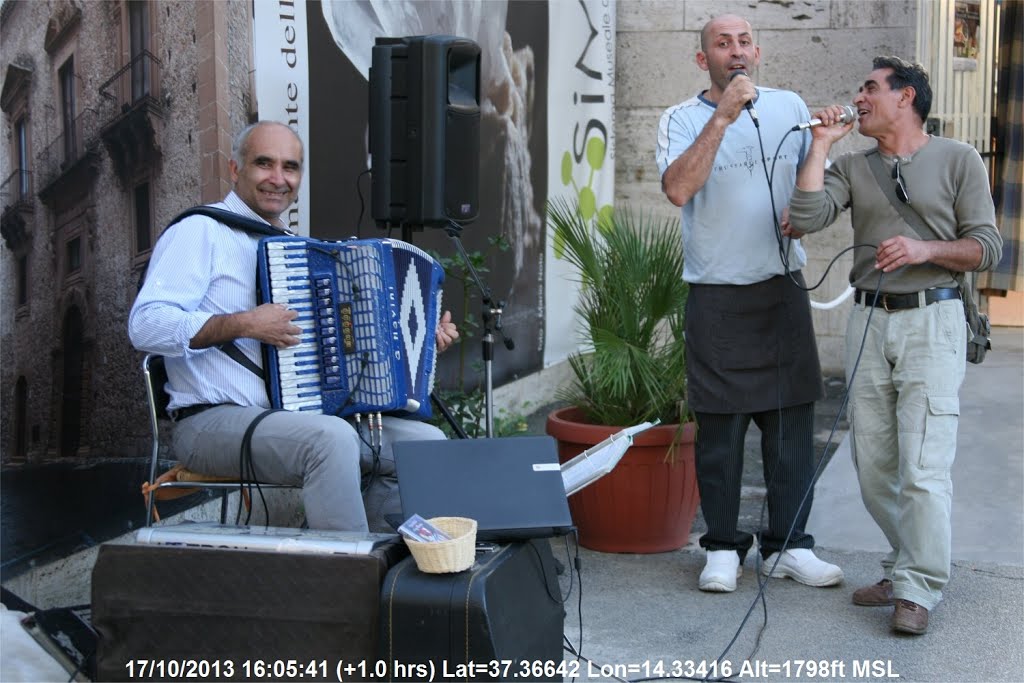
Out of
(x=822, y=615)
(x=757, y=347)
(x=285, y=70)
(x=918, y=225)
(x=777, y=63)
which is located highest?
(x=777, y=63)

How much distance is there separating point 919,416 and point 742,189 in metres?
0.93

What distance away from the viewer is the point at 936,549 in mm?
3541

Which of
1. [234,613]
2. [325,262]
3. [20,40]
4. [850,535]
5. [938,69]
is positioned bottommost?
[850,535]

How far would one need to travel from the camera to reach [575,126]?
764 centimetres

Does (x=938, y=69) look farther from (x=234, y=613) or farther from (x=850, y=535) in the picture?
(x=234, y=613)

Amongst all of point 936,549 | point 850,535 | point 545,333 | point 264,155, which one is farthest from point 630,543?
point 545,333

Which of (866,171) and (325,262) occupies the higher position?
(866,171)

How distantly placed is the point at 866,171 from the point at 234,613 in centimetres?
231

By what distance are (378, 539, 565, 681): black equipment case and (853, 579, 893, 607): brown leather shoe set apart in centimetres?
151

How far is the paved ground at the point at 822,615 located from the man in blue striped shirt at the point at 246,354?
827 millimetres

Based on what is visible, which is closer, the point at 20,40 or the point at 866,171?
the point at 20,40

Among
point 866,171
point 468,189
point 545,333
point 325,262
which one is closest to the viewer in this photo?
point 325,262

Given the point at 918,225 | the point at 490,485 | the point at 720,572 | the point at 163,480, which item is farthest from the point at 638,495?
the point at 163,480

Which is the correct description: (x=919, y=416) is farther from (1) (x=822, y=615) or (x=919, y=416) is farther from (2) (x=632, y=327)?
(2) (x=632, y=327)
